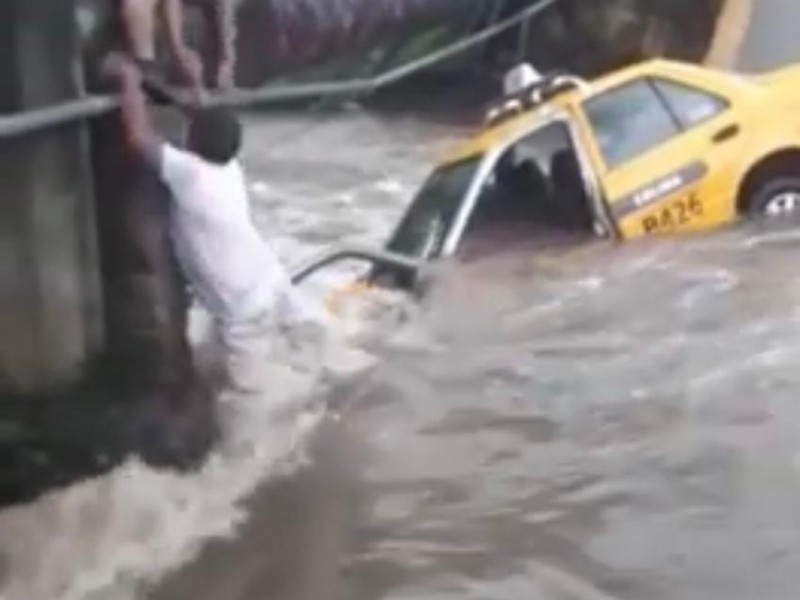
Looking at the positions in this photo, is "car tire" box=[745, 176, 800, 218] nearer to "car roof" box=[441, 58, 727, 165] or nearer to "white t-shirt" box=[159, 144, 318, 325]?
"car roof" box=[441, 58, 727, 165]

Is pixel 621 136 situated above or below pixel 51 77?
below

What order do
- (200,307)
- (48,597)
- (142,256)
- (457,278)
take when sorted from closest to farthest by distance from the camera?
1. (48,597)
2. (142,256)
3. (200,307)
4. (457,278)

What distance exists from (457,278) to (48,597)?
5.26 metres

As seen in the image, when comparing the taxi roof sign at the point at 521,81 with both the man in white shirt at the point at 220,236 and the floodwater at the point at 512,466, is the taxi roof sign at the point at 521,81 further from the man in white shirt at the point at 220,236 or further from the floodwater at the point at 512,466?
the man in white shirt at the point at 220,236

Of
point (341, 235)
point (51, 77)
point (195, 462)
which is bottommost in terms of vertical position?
point (341, 235)

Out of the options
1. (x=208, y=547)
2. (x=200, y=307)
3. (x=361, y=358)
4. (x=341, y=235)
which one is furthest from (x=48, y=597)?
(x=341, y=235)

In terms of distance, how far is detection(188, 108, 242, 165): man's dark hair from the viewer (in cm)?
919

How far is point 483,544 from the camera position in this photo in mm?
7738

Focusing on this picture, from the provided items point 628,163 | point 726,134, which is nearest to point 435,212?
point 628,163

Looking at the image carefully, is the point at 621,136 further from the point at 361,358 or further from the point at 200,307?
the point at 200,307

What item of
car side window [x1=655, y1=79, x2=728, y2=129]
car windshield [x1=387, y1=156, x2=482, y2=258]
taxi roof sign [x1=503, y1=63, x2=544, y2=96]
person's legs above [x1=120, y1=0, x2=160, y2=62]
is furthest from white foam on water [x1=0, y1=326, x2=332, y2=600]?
taxi roof sign [x1=503, y1=63, x2=544, y2=96]

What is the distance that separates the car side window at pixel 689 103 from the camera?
12.9 meters

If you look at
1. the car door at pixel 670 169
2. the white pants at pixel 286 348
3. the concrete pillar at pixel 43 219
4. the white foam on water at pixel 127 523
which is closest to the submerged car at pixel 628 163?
the car door at pixel 670 169

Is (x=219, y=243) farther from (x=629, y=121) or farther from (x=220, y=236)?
(x=629, y=121)
